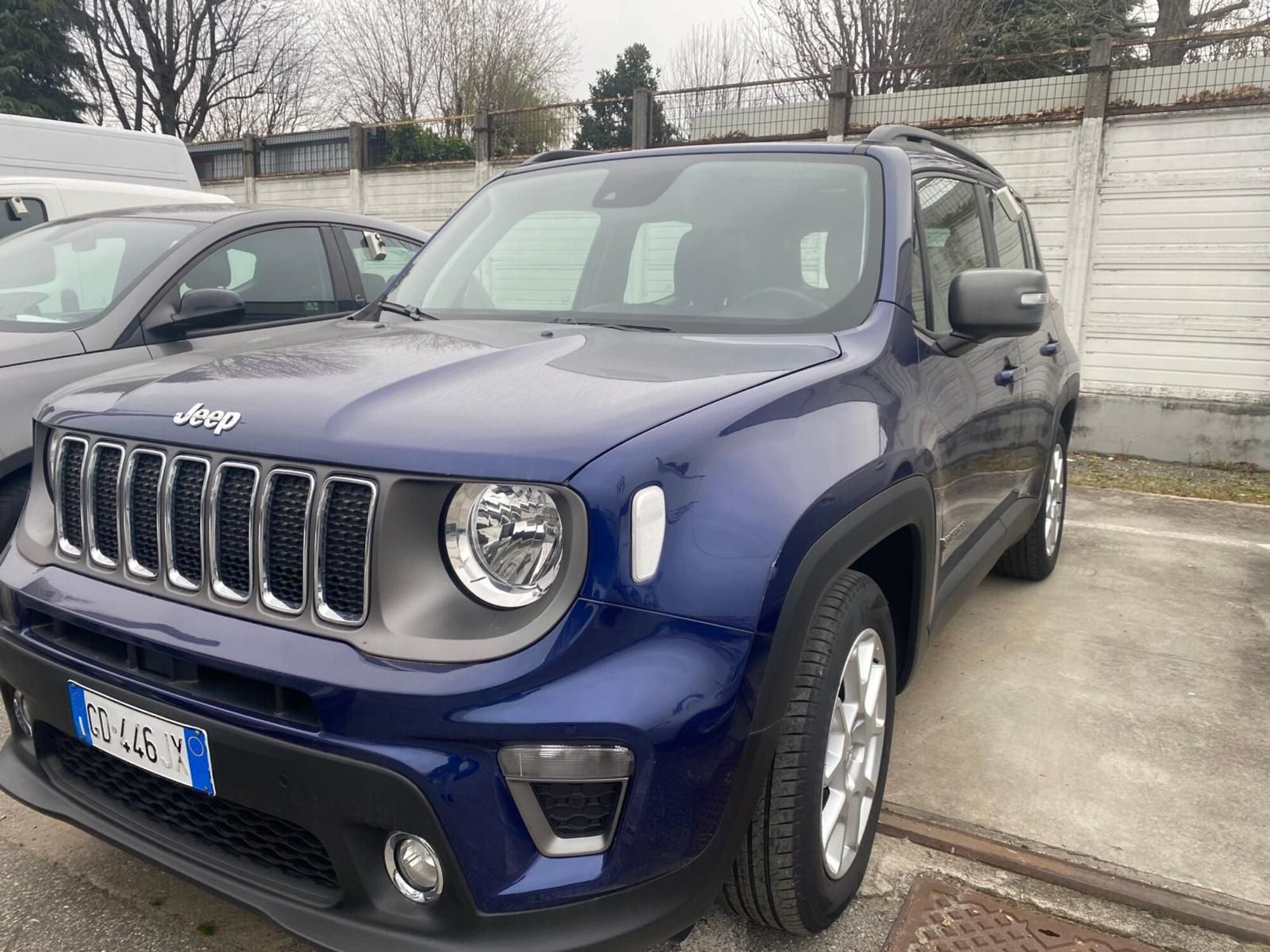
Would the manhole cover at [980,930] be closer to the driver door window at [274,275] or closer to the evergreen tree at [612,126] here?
the driver door window at [274,275]

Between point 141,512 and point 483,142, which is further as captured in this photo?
point 483,142

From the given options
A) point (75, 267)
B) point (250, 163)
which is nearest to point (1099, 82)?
point (75, 267)

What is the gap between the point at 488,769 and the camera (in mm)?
1466

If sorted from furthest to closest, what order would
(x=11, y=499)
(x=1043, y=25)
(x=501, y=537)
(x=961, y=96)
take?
1. (x=1043, y=25)
2. (x=961, y=96)
3. (x=11, y=499)
4. (x=501, y=537)

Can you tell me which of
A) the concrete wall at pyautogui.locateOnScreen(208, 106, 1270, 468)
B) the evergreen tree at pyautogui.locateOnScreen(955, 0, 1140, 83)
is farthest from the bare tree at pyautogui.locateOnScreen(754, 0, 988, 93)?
the concrete wall at pyautogui.locateOnScreen(208, 106, 1270, 468)

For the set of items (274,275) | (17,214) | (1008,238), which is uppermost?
(17,214)

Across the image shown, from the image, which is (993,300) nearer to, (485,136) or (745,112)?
(745,112)

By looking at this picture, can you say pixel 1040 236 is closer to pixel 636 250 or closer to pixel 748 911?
pixel 636 250

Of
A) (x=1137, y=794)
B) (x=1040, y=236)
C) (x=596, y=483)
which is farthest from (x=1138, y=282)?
(x=596, y=483)

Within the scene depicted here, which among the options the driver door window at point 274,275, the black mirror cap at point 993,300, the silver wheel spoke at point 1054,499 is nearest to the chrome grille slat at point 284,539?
the black mirror cap at point 993,300

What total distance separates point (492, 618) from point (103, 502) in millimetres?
966

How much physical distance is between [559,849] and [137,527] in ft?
3.38

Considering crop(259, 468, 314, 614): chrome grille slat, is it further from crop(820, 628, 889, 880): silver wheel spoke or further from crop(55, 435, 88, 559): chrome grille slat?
crop(820, 628, 889, 880): silver wheel spoke

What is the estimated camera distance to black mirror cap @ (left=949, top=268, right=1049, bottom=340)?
2.48m
